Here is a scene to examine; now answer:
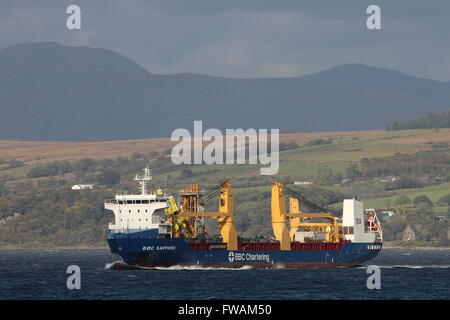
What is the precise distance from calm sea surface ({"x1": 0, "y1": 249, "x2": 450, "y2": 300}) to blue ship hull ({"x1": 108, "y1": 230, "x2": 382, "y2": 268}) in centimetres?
142

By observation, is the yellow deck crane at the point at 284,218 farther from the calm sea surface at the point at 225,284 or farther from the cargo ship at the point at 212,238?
the calm sea surface at the point at 225,284

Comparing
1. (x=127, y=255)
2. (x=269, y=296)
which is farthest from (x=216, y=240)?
(x=269, y=296)

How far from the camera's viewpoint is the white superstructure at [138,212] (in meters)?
101

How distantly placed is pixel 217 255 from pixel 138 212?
363 inches

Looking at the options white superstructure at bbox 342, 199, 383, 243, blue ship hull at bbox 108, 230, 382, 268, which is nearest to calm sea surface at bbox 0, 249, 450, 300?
blue ship hull at bbox 108, 230, 382, 268

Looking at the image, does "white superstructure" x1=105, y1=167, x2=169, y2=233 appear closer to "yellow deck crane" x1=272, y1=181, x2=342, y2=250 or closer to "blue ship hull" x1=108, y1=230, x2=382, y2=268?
"blue ship hull" x1=108, y1=230, x2=382, y2=268

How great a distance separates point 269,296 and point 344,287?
36.1 feet

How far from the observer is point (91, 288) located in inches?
3147

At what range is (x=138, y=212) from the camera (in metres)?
101

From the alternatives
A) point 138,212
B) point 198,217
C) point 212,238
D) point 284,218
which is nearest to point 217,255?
point 212,238

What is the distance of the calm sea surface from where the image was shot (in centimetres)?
7425

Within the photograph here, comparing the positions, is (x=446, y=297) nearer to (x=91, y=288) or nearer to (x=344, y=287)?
(x=344, y=287)

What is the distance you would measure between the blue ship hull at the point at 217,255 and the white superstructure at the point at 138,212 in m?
1.98

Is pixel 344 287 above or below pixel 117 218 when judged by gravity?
below
